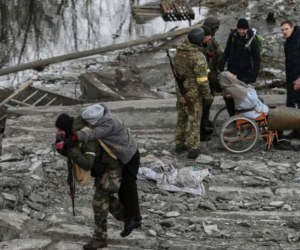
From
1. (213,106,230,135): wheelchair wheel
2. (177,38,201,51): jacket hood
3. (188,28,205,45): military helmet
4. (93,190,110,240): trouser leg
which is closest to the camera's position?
(93,190,110,240): trouser leg

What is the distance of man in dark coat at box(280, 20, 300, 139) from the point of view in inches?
283

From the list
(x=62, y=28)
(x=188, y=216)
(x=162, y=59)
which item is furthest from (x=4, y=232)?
(x=62, y=28)

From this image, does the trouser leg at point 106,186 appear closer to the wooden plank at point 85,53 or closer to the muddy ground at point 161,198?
the muddy ground at point 161,198

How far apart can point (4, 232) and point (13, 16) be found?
48.2ft

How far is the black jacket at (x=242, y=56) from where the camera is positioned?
739 centimetres

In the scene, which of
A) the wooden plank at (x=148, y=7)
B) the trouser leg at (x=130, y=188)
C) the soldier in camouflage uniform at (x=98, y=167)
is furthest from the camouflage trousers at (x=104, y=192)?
the wooden plank at (x=148, y=7)

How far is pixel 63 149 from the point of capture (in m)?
4.88

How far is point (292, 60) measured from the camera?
7430mm

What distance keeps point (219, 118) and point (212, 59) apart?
1.05 m

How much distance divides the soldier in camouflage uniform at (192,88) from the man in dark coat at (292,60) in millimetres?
1413

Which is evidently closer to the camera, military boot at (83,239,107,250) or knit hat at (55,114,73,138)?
knit hat at (55,114,73,138)

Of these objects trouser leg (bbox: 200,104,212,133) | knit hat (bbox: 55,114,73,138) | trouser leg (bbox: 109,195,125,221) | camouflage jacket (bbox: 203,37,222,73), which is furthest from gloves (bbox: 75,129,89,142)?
camouflage jacket (bbox: 203,37,222,73)

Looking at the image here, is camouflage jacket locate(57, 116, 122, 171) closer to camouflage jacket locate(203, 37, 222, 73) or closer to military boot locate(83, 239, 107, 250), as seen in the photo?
military boot locate(83, 239, 107, 250)

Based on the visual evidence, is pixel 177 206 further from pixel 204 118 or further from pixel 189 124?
pixel 204 118
